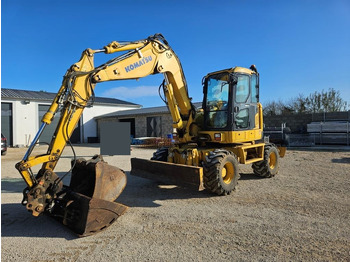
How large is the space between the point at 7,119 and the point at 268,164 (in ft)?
84.5

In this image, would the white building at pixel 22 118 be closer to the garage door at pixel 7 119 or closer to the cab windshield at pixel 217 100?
Result: the garage door at pixel 7 119

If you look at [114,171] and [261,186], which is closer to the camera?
[114,171]

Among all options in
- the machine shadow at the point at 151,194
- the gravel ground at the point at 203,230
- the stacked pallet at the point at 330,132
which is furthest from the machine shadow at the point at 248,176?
the stacked pallet at the point at 330,132

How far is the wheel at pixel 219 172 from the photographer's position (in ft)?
18.9

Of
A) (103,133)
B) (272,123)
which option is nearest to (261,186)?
(103,133)

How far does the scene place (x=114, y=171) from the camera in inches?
188

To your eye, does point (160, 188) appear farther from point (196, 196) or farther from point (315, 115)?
point (315, 115)

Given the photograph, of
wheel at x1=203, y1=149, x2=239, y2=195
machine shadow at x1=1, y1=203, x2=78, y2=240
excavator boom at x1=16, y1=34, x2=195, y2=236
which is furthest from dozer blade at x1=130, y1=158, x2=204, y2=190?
machine shadow at x1=1, y1=203, x2=78, y2=240

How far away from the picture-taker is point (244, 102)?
7020 mm

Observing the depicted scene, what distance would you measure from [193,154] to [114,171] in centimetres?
218

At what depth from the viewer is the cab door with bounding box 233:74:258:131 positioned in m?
6.73

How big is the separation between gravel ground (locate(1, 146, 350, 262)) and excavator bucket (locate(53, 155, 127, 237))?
172 millimetres

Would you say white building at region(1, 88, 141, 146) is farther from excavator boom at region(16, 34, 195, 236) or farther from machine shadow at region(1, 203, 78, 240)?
excavator boom at region(16, 34, 195, 236)

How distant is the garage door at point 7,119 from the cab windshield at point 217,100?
962 inches
